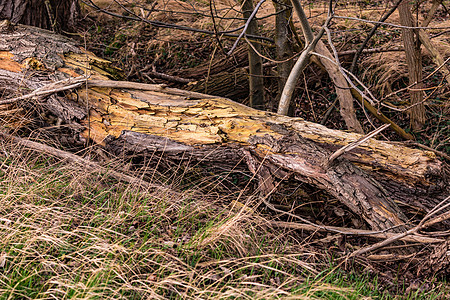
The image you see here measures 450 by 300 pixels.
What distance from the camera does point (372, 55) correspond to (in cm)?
616

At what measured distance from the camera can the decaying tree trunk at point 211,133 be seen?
125 inches

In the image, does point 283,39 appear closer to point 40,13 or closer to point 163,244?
point 163,244

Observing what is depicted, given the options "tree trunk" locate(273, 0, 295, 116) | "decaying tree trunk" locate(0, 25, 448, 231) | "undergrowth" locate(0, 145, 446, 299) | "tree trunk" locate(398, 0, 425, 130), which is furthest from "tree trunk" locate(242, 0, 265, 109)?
"undergrowth" locate(0, 145, 446, 299)

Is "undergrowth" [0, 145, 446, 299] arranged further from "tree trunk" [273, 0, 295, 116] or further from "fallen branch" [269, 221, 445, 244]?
"tree trunk" [273, 0, 295, 116]

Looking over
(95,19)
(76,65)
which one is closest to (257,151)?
(76,65)

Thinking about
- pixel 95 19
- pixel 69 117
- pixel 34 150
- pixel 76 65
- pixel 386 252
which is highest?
pixel 95 19

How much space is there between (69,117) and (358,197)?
2883mm

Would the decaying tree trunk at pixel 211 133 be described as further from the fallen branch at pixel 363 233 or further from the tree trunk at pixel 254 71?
the tree trunk at pixel 254 71

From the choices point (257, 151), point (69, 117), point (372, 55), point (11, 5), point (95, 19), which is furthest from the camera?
point (95, 19)

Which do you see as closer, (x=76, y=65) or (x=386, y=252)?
(x=386, y=252)

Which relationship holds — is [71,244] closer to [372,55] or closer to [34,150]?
[34,150]

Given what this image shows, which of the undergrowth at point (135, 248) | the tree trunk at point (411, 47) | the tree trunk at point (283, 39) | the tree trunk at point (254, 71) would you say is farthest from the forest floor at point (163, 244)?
the tree trunk at point (411, 47)

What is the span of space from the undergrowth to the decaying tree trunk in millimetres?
481

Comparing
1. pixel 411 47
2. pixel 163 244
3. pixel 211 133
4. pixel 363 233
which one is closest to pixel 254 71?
pixel 211 133
